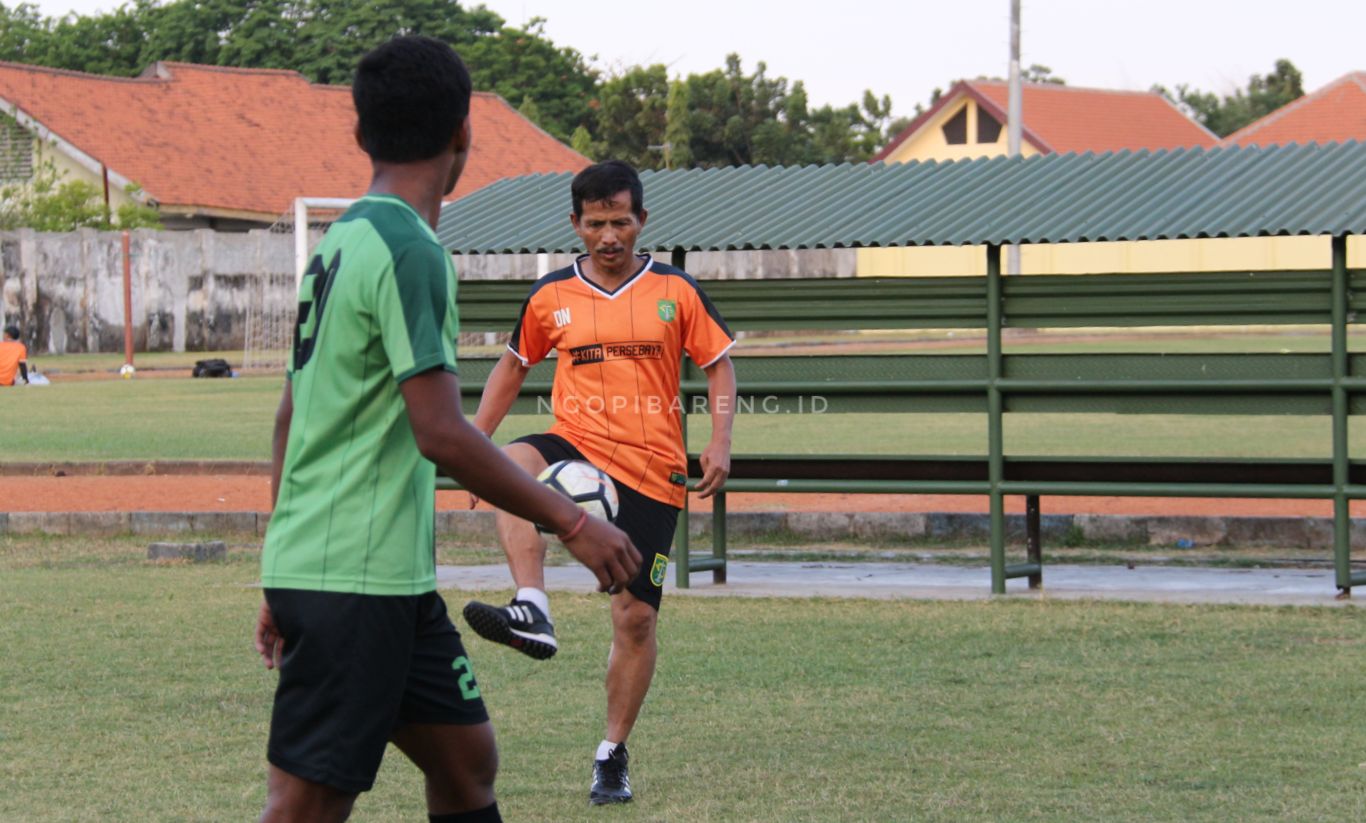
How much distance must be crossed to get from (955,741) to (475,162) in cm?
5258

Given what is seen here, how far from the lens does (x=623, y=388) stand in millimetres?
6852

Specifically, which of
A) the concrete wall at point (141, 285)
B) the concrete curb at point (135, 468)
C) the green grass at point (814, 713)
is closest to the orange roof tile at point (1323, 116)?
the concrete wall at point (141, 285)

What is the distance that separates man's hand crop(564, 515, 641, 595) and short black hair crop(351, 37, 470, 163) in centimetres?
83

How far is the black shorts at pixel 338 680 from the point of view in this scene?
3789 mm

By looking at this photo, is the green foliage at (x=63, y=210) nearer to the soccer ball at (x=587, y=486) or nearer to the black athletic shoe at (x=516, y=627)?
the soccer ball at (x=587, y=486)

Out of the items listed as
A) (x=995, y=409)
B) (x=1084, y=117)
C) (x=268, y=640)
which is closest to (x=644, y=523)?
(x=268, y=640)

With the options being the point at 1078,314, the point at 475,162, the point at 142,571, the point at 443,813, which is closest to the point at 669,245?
the point at 1078,314

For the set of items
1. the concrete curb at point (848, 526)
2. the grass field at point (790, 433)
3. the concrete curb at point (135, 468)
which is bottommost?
the concrete curb at point (848, 526)

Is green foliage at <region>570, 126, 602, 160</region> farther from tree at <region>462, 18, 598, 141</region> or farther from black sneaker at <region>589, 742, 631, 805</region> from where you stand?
black sneaker at <region>589, 742, 631, 805</region>

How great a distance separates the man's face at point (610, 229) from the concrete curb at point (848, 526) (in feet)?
23.3

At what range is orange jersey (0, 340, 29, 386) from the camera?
33438mm

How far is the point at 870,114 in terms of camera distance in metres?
74.8

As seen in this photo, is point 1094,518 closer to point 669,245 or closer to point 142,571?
point 669,245

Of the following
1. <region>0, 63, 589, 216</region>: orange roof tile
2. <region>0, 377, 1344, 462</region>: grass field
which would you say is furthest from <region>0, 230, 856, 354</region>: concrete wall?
<region>0, 377, 1344, 462</region>: grass field
